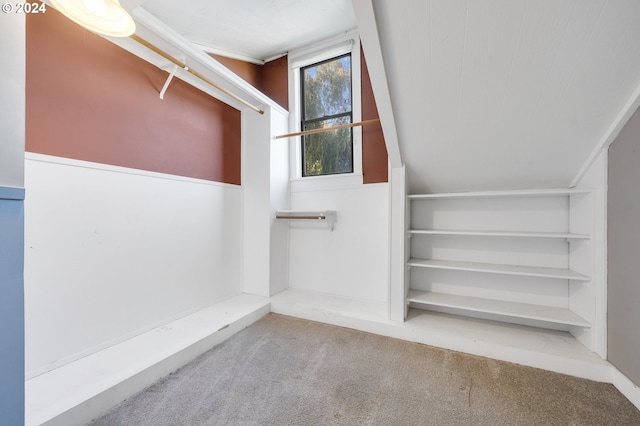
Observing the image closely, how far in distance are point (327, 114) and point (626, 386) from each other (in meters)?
3.05

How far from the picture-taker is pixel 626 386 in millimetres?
1369

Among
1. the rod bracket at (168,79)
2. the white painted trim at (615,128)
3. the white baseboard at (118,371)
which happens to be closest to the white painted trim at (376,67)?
the white painted trim at (615,128)

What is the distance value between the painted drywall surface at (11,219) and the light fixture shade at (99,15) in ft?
0.65

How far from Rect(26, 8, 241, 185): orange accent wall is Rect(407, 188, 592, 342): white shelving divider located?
6.96 feet

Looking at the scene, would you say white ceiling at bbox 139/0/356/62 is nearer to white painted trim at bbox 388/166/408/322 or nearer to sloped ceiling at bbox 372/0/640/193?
sloped ceiling at bbox 372/0/640/193

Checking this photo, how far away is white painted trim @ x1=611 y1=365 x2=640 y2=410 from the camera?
4.28 ft

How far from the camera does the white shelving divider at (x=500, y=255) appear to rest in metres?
1.87

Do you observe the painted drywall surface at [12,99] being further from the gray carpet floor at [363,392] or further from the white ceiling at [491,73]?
the gray carpet floor at [363,392]

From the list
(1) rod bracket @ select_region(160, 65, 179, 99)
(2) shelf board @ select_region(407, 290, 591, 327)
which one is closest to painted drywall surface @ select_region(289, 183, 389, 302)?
(2) shelf board @ select_region(407, 290, 591, 327)

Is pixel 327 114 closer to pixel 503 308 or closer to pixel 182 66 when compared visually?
pixel 182 66

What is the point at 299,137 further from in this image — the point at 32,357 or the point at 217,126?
the point at 32,357

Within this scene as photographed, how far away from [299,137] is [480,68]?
6.47 ft

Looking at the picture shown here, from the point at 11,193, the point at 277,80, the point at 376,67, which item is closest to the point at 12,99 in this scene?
the point at 11,193

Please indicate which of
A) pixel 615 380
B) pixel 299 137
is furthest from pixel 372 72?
pixel 615 380
